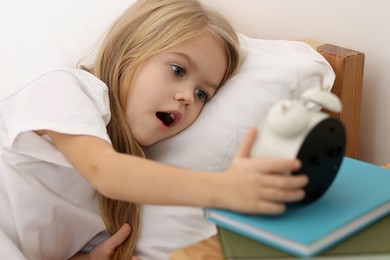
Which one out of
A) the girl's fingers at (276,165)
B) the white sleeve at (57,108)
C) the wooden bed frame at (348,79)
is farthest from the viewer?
the wooden bed frame at (348,79)

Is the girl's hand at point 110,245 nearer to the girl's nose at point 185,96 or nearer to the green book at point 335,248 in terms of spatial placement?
the girl's nose at point 185,96

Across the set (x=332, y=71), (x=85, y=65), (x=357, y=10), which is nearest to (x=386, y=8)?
(x=357, y=10)

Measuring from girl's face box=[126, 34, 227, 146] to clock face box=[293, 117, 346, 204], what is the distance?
37 centimetres

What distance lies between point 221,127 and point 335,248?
39 centimetres

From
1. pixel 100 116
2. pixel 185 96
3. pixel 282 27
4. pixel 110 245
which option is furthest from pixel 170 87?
pixel 282 27

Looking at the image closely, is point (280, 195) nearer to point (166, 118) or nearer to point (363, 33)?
point (166, 118)

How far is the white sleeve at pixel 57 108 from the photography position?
0.79 metres

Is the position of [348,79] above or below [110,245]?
above

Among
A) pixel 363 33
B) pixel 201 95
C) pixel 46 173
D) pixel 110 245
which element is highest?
pixel 363 33

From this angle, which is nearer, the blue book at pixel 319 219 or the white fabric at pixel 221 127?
the blue book at pixel 319 219

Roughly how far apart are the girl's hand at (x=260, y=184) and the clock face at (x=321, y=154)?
0.02 m

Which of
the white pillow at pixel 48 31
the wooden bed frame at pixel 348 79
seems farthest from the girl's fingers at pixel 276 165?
the white pillow at pixel 48 31

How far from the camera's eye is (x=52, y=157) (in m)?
0.88

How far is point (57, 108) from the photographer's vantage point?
0.82 metres
